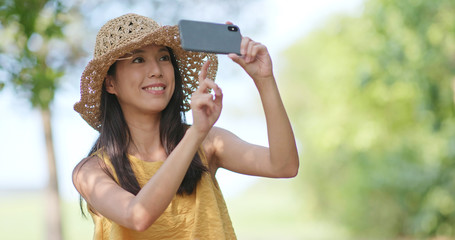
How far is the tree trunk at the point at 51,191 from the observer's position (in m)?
9.97

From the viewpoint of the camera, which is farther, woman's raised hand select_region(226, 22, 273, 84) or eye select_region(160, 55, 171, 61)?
eye select_region(160, 55, 171, 61)

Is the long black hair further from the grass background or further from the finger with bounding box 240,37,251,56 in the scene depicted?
the grass background

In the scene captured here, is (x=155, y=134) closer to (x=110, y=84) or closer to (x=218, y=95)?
(x=110, y=84)

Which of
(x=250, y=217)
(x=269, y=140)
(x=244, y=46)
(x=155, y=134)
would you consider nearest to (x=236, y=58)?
(x=244, y=46)

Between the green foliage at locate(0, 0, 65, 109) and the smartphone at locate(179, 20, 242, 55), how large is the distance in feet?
10.2

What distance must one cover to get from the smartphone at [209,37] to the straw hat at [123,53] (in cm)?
45

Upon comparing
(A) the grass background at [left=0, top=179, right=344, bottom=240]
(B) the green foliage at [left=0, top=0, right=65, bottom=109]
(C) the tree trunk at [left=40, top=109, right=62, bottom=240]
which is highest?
(B) the green foliage at [left=0, top=0, right=65, bottom=109]

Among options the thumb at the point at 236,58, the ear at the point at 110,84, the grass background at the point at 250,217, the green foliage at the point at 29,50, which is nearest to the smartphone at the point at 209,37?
the thumb at the point at 236,58

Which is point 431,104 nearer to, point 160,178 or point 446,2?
point 446,2

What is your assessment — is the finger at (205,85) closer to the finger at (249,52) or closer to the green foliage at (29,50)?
the finger at (249,52)

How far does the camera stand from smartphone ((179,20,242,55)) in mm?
1961

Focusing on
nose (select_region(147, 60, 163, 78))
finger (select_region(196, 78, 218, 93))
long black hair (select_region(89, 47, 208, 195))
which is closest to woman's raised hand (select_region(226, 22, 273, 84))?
finger (select_region(196, 78, 218, 93))

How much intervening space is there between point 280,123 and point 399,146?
1268 cm

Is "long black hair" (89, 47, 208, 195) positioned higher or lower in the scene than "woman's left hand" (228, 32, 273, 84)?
lower
